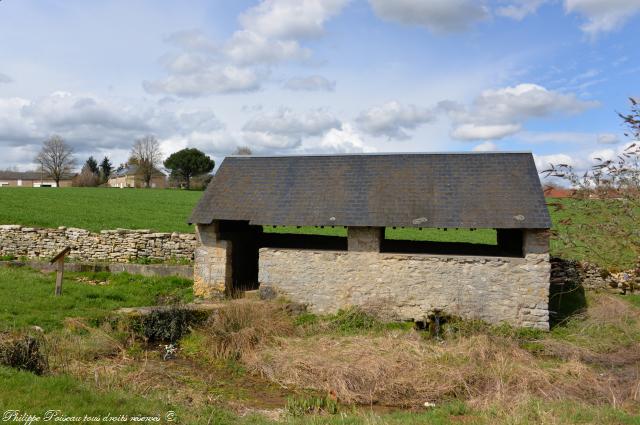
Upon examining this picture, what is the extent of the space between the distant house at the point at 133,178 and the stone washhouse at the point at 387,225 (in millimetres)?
53635

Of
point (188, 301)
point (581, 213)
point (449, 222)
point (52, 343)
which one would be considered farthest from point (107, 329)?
point (581, 213)

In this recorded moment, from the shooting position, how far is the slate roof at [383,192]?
11797 mm

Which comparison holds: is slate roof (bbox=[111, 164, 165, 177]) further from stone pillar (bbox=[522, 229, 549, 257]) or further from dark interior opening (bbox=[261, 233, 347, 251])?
stone pillar (bbox=[522, 229, 549, 257])

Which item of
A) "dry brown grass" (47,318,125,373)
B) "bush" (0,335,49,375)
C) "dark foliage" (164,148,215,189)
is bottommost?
"dry brown grass" (47,318,125,373)

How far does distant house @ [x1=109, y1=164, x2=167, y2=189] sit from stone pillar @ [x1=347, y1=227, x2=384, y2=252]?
56036 millimetres

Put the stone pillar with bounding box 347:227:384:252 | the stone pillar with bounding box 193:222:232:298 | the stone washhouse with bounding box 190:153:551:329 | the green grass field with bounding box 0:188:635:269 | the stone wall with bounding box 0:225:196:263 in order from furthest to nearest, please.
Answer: the green grass field with bounding box 0:188:635:269, the stone wall with bounding box 0:225:196:263, the stone pillar with bounding box 193:222:232:298, the stone pillar with bounding box 347:227:384:252, the stone washhouse with bounding box 190:153:551:329

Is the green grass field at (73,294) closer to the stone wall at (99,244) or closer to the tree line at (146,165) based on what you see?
the stone wall at (99,244)

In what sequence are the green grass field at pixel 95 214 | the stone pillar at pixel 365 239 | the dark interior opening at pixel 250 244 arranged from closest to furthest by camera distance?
1. the stone pillar at pixel 365 239
2. the dark interior opening at pixel 250 244
3. the green grass field at pixel 95 214

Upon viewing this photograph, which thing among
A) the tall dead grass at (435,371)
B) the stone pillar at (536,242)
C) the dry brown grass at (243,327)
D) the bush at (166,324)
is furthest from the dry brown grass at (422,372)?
the stone pillar at (536,242)

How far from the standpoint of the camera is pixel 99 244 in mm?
16719

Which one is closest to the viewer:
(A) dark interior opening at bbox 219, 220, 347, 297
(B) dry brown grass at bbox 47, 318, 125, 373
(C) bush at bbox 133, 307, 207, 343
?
(B) dry brown grass at bbox 47, 318, 125, 373

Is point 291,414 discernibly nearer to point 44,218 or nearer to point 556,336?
point 556,336

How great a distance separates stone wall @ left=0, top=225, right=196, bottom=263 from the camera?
16.5 meters

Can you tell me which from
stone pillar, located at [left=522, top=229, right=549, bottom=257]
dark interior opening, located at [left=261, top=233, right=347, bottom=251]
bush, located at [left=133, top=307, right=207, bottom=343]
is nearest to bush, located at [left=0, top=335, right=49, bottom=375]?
bush, located at [left=133, top=307, right=207, bottom=343]
